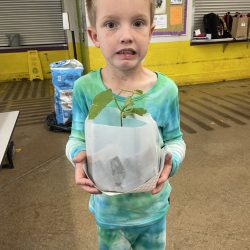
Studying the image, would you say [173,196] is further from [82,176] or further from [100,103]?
[100,103]

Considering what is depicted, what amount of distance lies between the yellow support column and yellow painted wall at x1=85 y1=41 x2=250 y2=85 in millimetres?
2200

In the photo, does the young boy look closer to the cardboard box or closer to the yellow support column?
the cardboard box

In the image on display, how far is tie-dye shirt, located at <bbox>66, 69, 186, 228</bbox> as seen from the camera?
2.77ft

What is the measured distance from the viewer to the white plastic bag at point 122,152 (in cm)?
61

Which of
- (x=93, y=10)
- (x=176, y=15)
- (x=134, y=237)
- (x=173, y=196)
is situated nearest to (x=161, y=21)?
(x=176, y=15)

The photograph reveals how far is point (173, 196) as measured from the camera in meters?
2.17

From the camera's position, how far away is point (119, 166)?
63cm

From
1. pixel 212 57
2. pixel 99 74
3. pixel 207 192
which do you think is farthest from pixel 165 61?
pixel 99 74

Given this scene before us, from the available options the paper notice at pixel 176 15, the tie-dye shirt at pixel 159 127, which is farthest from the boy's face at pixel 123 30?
the paper notice at pixel 176 15

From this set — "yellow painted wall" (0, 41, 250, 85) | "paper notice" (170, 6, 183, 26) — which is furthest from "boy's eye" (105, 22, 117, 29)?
"paper notice" (170, 6, 183, 26)

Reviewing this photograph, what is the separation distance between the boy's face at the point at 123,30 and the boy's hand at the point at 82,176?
0.87ft

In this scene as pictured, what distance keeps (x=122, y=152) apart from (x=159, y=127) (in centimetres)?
28

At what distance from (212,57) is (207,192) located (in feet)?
14.1

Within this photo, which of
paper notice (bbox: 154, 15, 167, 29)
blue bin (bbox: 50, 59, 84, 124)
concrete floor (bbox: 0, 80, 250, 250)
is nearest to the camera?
concrete floor (bbox: 0, 80, 250, 250)
